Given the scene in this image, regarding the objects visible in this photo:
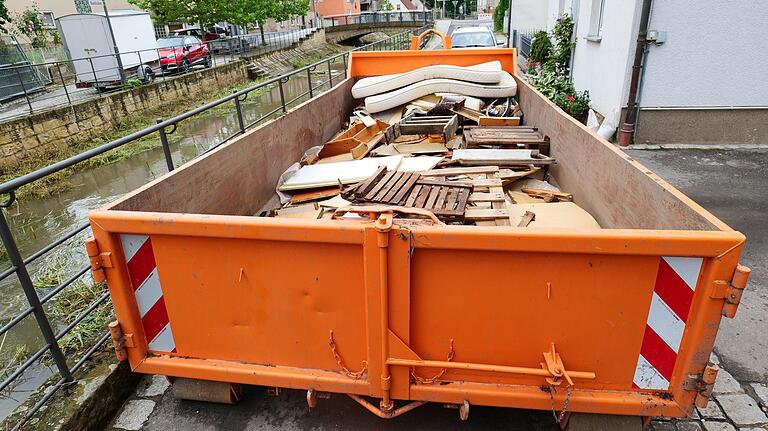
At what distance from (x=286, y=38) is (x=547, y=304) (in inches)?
1505

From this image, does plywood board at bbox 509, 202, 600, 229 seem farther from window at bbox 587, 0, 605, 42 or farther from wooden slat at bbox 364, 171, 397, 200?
window at bbox 587, 0, 605, 42

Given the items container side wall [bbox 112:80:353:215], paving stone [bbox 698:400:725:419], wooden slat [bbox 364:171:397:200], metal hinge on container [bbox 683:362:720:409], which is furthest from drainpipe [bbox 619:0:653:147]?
metal hinge on container [bbox 683:362:720:409]

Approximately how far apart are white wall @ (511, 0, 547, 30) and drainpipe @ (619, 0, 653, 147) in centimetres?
980

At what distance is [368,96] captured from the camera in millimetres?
7051

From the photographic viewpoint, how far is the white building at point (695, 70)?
6672mm

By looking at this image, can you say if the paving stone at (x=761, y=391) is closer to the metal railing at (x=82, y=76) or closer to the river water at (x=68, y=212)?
the river water at (x=68, y=212)

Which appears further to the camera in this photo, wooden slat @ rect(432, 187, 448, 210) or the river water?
the river water

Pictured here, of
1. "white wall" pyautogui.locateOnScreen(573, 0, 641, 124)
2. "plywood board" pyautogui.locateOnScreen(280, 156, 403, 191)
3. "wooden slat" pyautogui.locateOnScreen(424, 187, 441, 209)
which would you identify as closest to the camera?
"wooden slat" pyautogui.locateOnScreen(424, 187, 441, 209)

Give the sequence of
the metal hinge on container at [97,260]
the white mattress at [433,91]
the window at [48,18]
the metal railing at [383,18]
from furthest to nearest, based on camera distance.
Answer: the metal railing at [383,18] < the window at [48,18] < the white mattress at [433,91] < the metal hinge on container at [97,260]

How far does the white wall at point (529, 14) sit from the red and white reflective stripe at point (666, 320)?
Result: 16.1m

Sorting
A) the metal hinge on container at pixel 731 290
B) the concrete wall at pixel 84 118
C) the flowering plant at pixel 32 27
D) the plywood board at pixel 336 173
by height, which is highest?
the flowering plant at pixel 32 27

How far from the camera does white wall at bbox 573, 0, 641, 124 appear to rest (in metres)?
7.06

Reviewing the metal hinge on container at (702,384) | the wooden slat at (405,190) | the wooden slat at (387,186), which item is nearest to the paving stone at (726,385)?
the metal hinge on container at (702,384)

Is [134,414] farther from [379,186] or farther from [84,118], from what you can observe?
[84,118]
